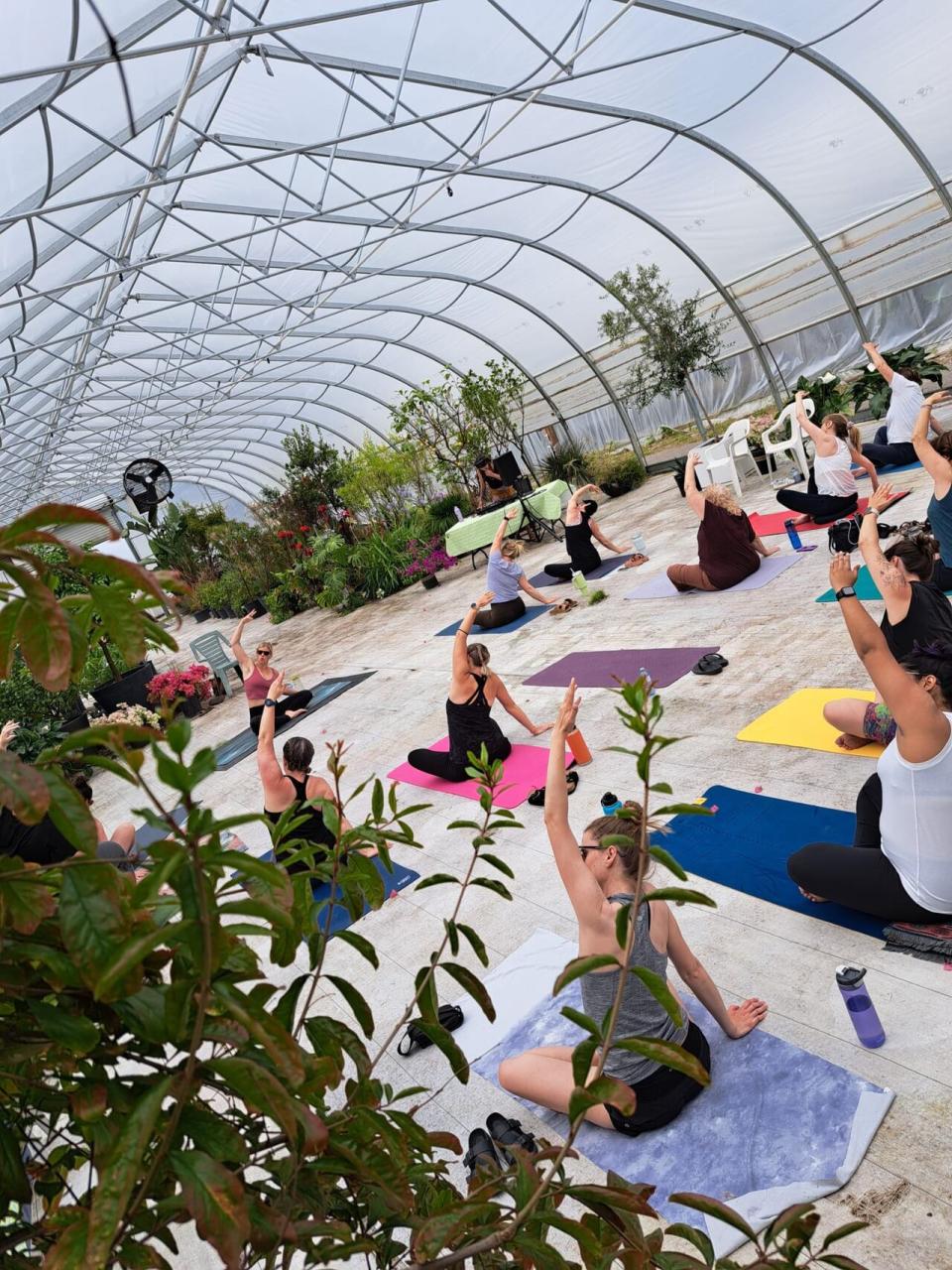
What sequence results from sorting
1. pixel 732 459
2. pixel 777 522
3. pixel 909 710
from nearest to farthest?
pixel 909 710, pixel 777 522, pixel 732 459

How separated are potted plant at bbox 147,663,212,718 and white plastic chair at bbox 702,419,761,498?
8407mm

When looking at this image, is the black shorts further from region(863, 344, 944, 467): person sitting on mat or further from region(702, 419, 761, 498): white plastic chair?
region(702, 419, 761, 498): white plastic chair

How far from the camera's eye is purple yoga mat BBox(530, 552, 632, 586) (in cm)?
1123

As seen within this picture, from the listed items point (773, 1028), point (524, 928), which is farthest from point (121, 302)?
point (773, 1028)

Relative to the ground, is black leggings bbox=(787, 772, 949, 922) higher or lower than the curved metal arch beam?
lower

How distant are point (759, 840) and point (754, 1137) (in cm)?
175

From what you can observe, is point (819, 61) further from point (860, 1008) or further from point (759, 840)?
point (860, 1008)

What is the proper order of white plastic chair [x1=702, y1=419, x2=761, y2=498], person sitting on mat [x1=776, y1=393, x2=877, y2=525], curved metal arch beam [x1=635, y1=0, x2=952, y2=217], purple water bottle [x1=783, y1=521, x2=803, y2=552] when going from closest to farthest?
purple water bottle [x1=783, y1=521, x2=803, y2=552]
person sitting on mat [x1=776, y1=393, x2=877, y2=525]
curved metal arch beam [x1=635, y1=0, x2=952, y2=217]
white plastic chair [x1=702, y1=419, x2=761, y2=498]

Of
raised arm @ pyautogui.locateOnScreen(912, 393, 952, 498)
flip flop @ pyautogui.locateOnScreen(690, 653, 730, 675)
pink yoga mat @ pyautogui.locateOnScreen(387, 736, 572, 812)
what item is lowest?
pink yoga mat @ pyautogui.locateOnScreen(387, 736, 572, 812)

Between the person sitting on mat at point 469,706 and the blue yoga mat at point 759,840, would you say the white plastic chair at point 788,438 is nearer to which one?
the person sitting on mat at point 469,706

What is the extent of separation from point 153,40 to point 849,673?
8164 millimetres

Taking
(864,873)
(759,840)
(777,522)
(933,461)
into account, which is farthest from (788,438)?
(864,873)

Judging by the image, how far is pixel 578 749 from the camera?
601 cm

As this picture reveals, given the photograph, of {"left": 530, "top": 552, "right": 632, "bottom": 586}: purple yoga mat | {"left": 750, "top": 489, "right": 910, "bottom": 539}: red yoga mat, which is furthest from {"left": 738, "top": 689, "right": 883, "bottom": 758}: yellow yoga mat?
{"left": 530, "top": 552, "right": 632, "bottom": 586}: purple yoga mat
